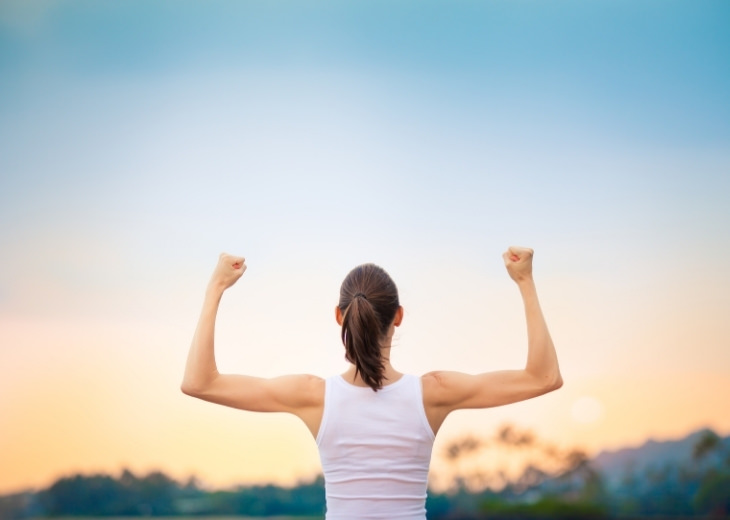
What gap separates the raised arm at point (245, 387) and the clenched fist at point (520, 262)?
375 millimetres

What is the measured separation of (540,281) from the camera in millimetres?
5484

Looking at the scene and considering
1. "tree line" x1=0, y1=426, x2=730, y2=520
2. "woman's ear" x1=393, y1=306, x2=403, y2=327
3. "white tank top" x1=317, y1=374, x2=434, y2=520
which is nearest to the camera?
"white tank top" x1=317, y1=374, x2=434, y2=520

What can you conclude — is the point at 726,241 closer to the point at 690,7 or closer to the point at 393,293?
the point at 690,7

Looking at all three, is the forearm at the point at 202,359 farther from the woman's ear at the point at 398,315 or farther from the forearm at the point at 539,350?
the forearm at the point at 539,350

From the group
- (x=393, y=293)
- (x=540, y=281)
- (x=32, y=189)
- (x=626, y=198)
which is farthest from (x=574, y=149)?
(x=393, y=293)

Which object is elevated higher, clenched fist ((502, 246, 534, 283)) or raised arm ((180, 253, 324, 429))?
clenched fist ((502, 246, 534, 283))

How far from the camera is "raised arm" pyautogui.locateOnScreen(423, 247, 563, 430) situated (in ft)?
4.49

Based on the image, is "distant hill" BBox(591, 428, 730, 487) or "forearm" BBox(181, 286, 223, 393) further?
"distant hill" BBox(591, 428, 730, 487)

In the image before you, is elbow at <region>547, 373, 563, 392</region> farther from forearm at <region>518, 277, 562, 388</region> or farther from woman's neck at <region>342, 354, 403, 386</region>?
woman's neck at <region>342, 354, 403, 386</region>

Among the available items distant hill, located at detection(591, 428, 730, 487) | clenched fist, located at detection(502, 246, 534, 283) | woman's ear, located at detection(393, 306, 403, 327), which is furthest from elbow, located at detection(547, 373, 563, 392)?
distant hill, located at detection(591, 428, 730, 487)

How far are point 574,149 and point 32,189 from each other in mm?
3612

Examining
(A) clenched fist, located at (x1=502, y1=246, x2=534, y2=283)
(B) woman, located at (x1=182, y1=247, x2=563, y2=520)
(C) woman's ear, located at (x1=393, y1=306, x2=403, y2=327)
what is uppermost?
(A) clenched fist, located at (x1=502, y1=246, x2=534, y2=283)

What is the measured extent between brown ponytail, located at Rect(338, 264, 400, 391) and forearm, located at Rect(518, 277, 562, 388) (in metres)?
0.23

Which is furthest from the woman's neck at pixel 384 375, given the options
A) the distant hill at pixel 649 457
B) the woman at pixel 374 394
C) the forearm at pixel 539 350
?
the distant hill at pixel 649 457
